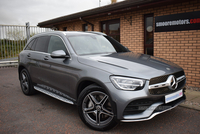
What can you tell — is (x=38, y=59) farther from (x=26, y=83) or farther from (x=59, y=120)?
(x=59, y=120)

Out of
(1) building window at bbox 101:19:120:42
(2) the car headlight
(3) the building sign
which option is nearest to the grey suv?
(2) the car headlight

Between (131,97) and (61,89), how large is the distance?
1.73 metres

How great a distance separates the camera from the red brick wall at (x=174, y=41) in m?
5.70

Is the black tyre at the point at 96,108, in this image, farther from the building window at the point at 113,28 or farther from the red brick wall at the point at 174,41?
the building window at the point at 113,28

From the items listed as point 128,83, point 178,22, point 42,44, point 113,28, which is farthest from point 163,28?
point 128,83

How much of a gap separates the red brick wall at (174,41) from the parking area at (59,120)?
227 cm

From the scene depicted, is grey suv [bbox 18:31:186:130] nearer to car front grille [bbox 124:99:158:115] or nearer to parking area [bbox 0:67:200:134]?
car front grille [bbox 124:99:158:115]

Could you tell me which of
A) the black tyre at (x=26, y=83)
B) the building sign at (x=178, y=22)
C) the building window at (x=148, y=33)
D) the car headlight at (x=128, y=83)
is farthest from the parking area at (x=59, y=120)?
the building window at (x=148, y=33)

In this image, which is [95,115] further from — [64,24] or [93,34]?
[64,24]

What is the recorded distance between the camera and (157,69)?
3.00 m

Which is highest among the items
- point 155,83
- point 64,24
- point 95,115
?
point 64,24

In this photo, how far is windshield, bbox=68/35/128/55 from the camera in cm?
379

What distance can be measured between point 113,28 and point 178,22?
339 cm

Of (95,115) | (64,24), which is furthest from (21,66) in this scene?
(64,24)
